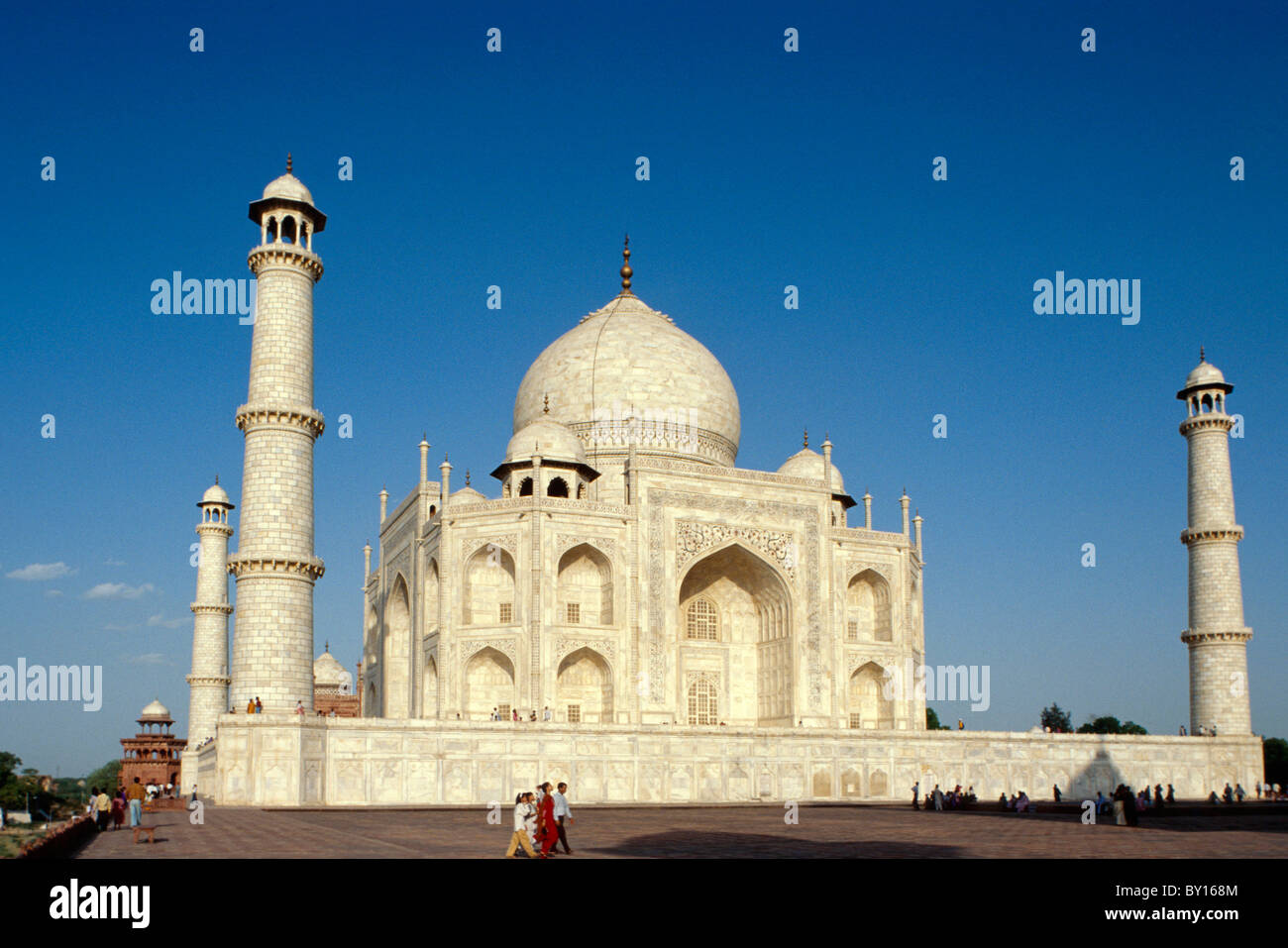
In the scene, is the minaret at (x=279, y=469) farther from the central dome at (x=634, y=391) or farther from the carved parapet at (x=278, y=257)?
the central dome at (x=634, y=391)

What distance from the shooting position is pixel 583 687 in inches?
1364

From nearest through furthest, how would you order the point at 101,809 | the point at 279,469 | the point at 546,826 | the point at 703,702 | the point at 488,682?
the point at 546,826 → the point at 101,809 → the point at 279,469 → the point at 488,682 → the point at 703,702

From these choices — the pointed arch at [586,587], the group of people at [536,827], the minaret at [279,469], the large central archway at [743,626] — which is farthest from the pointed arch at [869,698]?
the group of people at [536,827]

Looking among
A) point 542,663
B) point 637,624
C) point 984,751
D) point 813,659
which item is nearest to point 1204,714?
point 984,751

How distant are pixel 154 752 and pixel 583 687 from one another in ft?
92.5

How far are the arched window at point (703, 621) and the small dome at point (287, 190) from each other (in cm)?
1692

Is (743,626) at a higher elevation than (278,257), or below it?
below

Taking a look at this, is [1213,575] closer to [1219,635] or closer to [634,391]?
[1219,635]

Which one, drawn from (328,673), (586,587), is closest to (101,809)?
(586,587)

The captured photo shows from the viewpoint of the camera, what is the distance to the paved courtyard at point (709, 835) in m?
13.2

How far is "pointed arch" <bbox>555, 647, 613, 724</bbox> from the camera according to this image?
3428cm

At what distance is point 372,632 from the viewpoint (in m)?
41.2

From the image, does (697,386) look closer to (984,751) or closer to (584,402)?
(584,402)

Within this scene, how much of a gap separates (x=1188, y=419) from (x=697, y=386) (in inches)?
580
